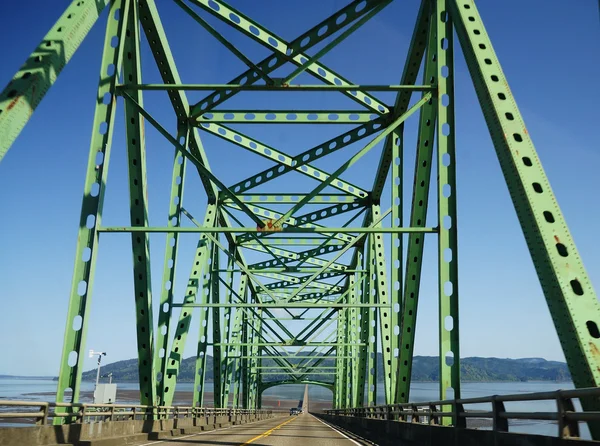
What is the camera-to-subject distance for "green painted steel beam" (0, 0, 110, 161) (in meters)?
7.86

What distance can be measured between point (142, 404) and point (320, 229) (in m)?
7.08

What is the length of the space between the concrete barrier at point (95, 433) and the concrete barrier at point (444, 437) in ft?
20.6

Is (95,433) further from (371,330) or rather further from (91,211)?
(371,330)

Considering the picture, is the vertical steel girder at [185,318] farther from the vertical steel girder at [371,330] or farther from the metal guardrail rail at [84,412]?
the vertical steel girder at [371,330]

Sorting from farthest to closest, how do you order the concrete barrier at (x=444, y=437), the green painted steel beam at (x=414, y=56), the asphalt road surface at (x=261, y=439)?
the asphalt road surface at (x=261, y=439) → the green painted steel beam at (x=414, y=56) → the concrete barrier at (x=444, y=437)

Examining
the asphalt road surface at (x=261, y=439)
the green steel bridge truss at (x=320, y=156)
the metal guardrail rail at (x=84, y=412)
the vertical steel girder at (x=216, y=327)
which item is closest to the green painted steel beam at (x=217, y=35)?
the green steel bridge truss at (x=320, y=156)

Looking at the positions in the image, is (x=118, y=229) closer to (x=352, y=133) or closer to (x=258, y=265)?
(x=352, y=133)

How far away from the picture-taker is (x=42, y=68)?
8.66 meters

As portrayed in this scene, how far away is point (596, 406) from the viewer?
5.87m

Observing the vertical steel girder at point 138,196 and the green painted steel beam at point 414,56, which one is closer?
the vertical steel girder at point 138,196

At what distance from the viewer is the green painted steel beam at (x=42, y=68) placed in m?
7.86

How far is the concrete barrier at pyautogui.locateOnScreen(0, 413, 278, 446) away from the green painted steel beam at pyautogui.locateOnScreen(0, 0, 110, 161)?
4.48 meters

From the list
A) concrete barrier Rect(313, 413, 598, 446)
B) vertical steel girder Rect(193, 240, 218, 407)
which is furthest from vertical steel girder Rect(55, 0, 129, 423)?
vertical steel girder Rect(193, 240, 218, 407)

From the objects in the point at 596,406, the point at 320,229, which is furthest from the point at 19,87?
the point at 596,406
